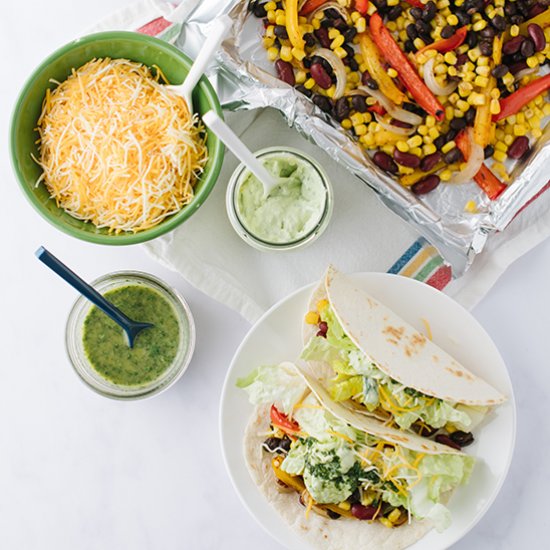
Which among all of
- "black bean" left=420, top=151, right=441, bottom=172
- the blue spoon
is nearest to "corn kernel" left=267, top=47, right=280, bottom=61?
"black bean" left=420, top=151, right=441, bottom=172

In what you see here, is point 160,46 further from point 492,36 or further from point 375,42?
point 492,36

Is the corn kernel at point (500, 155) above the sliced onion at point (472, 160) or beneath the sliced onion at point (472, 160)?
beneath

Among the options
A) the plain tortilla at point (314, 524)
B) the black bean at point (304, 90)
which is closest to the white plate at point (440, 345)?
the plain tortilla at point (314, 524)

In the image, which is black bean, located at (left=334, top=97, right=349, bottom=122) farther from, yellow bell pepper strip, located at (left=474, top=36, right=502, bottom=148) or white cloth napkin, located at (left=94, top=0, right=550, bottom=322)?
yellow bell pepper strip, located at (left=474, top=36, right=502, bottom=148)

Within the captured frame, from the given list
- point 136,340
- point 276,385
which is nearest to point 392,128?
point 276,385

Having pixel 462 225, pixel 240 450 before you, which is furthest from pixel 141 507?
pixel 462 225

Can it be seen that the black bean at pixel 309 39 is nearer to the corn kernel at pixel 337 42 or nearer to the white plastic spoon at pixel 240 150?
the corn kernel at pixel 337 42
